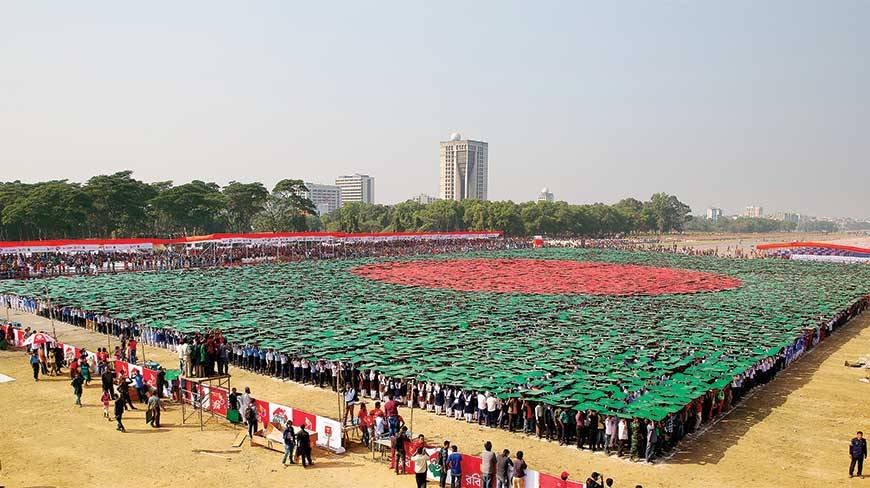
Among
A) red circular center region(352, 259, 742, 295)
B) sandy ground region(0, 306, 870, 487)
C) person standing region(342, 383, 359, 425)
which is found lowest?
sandy ground region(0, 306, 870, 487)

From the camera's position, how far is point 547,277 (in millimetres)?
61594

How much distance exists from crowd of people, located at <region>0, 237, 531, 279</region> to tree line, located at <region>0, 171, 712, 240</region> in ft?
74.1

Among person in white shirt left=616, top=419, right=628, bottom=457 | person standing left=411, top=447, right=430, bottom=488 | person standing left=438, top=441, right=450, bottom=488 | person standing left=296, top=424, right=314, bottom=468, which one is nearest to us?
person standing left=411, top=447, right=430, bottom=488

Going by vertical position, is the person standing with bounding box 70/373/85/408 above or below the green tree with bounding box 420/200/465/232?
below

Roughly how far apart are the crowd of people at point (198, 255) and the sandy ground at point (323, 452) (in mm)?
43022

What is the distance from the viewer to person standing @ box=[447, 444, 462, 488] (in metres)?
15.8

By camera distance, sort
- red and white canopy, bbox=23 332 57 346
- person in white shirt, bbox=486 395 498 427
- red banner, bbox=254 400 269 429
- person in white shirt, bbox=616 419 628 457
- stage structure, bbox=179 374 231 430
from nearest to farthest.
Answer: person in white shirt, bbox=616 419 628 457 < red banner, bbox=254 400 269 429 < stage structure, bbox=179 374 231 430 < person in white shirt, bbox=486 395 498 427 < red and white canopy, bbox=23 332 57 346

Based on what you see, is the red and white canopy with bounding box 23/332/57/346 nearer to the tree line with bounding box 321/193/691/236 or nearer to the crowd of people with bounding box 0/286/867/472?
the crowd of people with bounding box 0/286/867/472

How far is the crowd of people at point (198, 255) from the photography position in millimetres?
62875

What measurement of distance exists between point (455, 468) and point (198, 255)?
2573 inches

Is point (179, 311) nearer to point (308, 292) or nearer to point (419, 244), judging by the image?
point (308, 292)

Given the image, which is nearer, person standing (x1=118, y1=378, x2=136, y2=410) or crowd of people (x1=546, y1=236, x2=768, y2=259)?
person standing (x1=118, y1=378, x2=136, y2=410)

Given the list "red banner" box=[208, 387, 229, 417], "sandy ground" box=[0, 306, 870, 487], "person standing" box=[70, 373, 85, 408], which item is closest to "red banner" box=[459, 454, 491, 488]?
"sandy ground" box=[0, 306, 870, 487]

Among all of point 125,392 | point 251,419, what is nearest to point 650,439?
point 251,419
